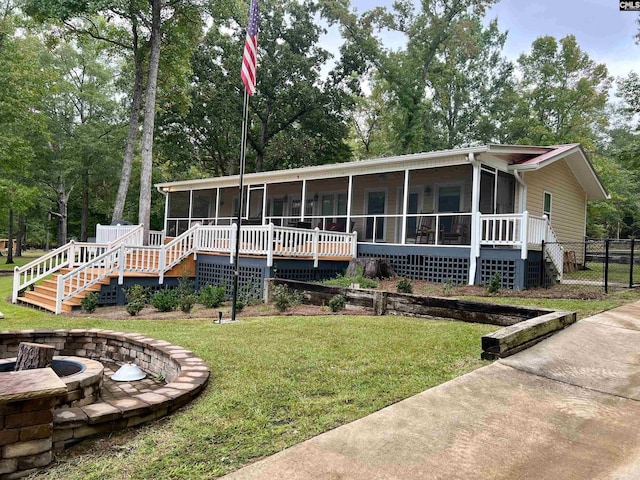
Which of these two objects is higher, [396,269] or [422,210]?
[422,210]

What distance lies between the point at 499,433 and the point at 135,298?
8651 mm

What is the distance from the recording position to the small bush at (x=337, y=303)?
292 inches

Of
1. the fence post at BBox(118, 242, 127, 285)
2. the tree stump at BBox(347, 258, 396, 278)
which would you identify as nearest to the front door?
the tree stump at BBox(347, 258, 396, 278)

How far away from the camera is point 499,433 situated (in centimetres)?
275

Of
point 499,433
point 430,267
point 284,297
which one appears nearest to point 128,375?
point 499,433

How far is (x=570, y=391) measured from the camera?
3.52 m

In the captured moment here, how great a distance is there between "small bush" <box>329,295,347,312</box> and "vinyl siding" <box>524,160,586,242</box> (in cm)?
809

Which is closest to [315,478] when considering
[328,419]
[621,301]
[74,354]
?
[328,419]

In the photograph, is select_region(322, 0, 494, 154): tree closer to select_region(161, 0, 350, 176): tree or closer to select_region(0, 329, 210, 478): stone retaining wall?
select_region(161, 0, 350, 176): tree

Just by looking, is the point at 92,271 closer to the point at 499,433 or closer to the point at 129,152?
the point at 129,152

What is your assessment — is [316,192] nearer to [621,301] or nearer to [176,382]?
[621,301]

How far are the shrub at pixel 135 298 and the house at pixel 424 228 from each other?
0.41 m

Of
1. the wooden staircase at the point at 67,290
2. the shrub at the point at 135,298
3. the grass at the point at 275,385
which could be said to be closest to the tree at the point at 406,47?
the wooden staircase at the point at 67,290

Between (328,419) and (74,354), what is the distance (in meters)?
3.71
